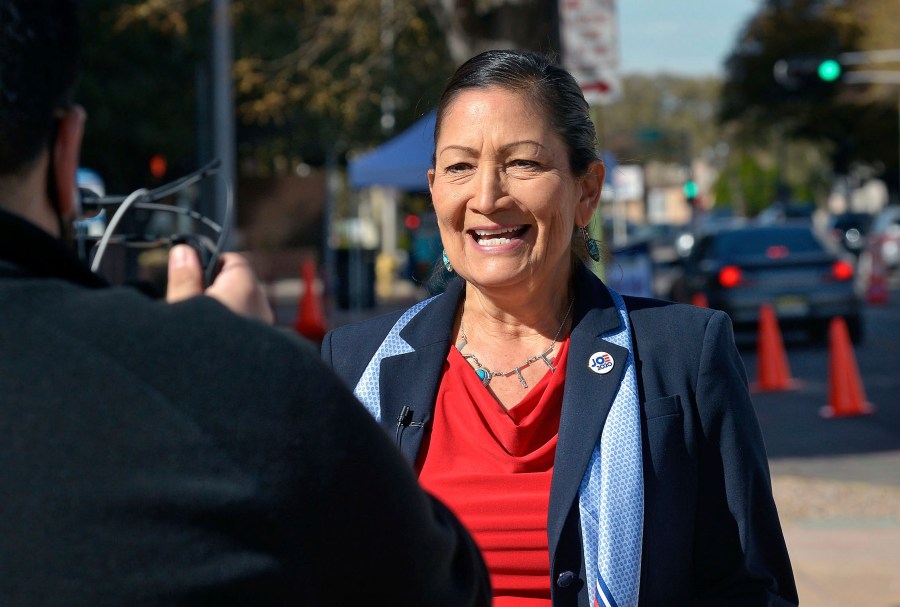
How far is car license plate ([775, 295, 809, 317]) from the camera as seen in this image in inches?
648

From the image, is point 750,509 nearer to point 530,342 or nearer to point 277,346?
point 530,342

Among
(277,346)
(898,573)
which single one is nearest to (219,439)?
Result: (277,346)

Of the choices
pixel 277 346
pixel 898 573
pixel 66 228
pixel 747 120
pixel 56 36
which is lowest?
pixel 898 573

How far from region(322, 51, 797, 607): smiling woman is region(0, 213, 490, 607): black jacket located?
4.10 feet

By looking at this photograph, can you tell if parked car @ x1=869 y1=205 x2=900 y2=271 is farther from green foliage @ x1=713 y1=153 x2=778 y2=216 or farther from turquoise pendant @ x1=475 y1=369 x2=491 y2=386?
green foliage @ x1=713 y1=153 x2=778 y2=216

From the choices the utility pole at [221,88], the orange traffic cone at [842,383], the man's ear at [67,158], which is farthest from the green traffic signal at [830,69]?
the man's ear at [67,158]

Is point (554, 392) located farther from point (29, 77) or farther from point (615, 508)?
point (29, 77)

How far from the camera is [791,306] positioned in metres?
16.5

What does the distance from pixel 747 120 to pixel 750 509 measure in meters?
55.2

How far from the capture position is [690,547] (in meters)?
2.56

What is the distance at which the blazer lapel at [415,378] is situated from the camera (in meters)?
2.74

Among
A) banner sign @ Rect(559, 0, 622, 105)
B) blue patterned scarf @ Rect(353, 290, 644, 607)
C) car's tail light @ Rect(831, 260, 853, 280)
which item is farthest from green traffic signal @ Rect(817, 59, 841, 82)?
blue patterned scarf @ Rect(353, 290, 644, 607)

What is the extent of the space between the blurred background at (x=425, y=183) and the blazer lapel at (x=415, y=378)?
0.60 m

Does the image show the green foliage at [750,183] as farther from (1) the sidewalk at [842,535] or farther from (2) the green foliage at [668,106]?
(1) the sidewalk at [842,535]
